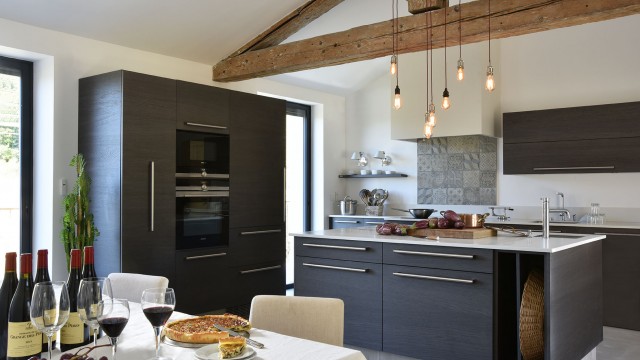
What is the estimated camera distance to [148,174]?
4309mm

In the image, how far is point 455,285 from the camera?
127 inches

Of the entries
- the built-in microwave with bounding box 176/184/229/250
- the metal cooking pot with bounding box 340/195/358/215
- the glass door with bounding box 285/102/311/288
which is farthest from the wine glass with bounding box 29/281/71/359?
the metal cooking pot with bounding box 340/195/358/215

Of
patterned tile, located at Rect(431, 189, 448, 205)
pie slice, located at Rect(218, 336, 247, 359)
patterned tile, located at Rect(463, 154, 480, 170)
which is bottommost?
pie slice, located at Rect(218, 336, 247, 359)

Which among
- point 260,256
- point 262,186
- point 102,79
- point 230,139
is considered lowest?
point 260,256

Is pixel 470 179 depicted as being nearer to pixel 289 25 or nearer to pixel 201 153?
pixel 289 25

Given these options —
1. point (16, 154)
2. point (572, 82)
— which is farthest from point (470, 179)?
point (16, 154)

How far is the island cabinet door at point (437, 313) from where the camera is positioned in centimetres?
313

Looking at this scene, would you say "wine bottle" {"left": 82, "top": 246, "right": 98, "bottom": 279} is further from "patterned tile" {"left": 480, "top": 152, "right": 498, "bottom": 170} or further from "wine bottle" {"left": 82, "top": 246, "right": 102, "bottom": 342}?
"patterned tile" {"left": 480, "top": 152, "right": 498, "bottom": 170}

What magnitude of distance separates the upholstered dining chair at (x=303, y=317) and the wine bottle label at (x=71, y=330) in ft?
2.25

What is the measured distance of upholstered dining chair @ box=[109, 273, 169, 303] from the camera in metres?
2.45

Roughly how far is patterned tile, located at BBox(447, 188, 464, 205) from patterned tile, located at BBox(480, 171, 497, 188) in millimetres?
270

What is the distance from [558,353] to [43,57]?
412 centimetres

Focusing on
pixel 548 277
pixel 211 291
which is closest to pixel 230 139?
pixel 211 291

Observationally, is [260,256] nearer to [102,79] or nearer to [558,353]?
[102,79]
